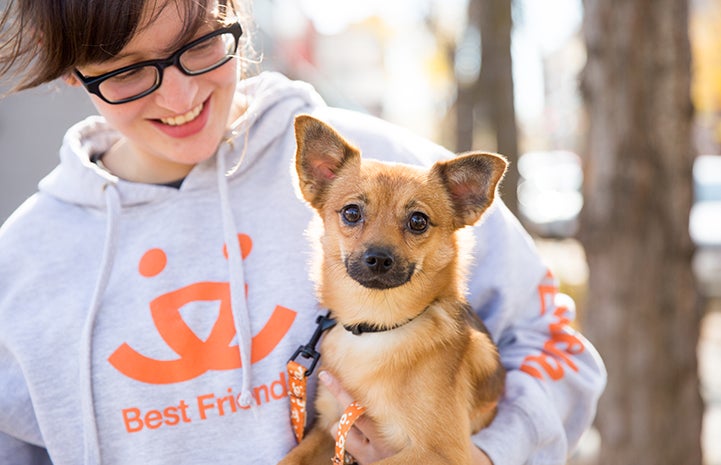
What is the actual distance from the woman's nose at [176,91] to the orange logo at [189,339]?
0.49m

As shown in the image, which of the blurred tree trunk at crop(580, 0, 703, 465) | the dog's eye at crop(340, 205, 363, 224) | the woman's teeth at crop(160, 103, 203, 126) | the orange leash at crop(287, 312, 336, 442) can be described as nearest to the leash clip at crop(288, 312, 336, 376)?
the orange leash at crop(287, 312, 336, 442)

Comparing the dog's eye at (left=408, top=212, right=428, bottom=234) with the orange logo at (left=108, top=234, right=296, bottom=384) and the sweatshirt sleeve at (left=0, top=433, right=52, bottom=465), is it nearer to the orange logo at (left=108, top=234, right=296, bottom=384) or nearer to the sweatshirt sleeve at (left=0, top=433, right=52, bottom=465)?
A: the orange logo at (left=108, top=234, right=296, bottom=384)

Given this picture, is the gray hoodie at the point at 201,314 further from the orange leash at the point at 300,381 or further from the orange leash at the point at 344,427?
the orange leash at the point at 344,427

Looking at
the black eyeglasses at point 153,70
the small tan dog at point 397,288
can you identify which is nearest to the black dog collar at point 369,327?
the small tan dog at point 397,288

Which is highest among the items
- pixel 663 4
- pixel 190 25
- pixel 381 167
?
pixel 190 25

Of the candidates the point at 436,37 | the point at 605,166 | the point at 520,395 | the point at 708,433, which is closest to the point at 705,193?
the point at 436,37

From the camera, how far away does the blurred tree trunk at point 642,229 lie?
3.73 metres

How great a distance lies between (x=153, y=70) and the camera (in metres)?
2.29

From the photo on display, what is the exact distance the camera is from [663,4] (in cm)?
368

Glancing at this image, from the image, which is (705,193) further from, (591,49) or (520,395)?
(520,395)

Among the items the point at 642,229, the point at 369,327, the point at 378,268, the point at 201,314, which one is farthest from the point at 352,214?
the point at 642,229

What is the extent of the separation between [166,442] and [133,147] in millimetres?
1058

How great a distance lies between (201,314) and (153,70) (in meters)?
0.77

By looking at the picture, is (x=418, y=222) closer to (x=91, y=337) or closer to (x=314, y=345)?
(x=314, y=345)
